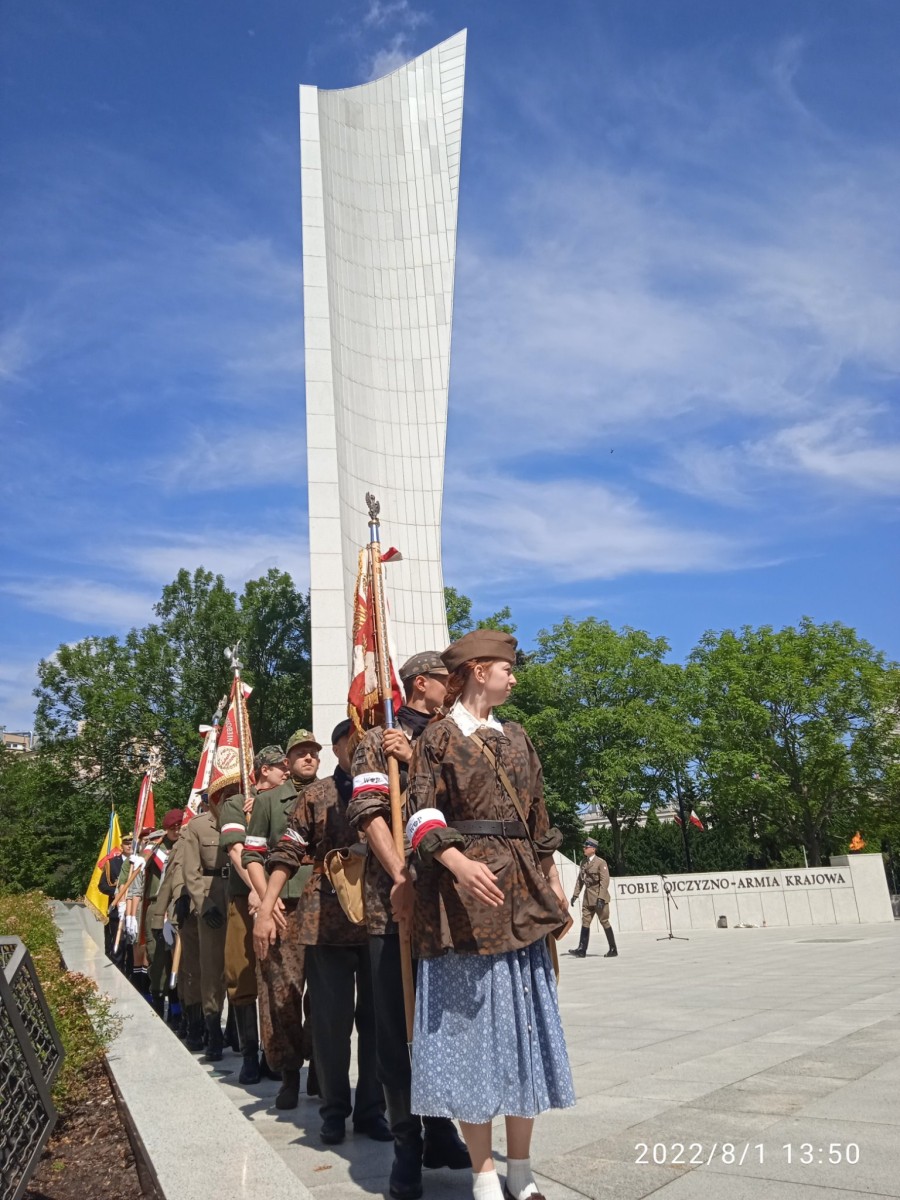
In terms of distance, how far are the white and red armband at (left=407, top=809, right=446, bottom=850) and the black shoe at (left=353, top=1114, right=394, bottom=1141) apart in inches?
66.3

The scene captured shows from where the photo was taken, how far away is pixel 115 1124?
4059mm

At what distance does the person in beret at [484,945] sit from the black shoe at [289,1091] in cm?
202

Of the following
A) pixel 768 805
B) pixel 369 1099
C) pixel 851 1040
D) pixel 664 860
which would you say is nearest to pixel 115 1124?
pixel 369 1099

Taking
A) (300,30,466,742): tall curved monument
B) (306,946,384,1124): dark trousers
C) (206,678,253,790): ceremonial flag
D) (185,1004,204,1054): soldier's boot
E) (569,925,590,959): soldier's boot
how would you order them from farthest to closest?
(300,30,466,742): tall curved monument < (569,925,590,959): soldier's boot < (206,678,253,790): ceremonial flag < (185,1004,204,1054): soldier's boot < (306,946,384,1124): dark trousers

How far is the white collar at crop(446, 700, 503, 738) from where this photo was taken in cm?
327

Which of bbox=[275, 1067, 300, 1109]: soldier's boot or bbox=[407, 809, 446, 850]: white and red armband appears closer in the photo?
bbox=[407, 809, 446, 850]: white and red armband

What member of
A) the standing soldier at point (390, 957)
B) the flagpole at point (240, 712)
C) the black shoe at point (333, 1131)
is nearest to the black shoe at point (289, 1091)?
the black shoe at point (333, 1131)

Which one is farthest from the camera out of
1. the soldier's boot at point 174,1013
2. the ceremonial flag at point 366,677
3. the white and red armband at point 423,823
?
the soldier's boot at point 174,1013

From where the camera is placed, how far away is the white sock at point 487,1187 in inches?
111

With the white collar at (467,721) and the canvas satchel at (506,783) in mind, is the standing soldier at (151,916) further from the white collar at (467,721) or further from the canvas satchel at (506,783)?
the canvas satchel at (506,783)

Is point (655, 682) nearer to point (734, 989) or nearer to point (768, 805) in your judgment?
point (768, 805)

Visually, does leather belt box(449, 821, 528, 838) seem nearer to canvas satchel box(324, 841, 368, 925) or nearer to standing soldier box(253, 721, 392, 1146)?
canvas satchel box(324, 841, 368, 925)

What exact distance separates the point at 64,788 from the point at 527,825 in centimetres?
3572

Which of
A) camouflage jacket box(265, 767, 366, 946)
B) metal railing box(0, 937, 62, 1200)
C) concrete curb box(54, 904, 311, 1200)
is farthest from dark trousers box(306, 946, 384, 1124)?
metal railing box(0, 937, 62, 1200)
